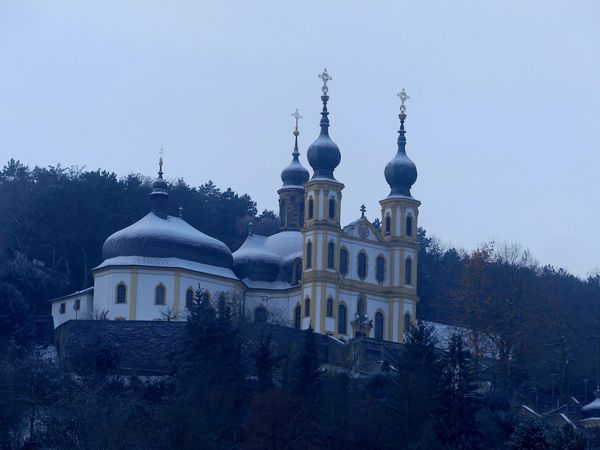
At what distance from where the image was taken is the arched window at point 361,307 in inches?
3688

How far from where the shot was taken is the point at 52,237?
9556 cm

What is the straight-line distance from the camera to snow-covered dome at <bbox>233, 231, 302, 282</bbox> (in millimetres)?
96500

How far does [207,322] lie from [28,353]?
932cm

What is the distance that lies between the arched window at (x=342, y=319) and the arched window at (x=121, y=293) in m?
10.4

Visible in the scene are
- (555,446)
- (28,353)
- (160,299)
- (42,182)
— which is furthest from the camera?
(42,182)

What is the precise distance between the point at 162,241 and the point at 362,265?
10161 mm

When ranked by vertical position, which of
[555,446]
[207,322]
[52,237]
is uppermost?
[52,237]

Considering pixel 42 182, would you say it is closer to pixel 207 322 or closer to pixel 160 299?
pixel 160 299

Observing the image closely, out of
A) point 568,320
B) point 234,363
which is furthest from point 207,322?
point 568,320

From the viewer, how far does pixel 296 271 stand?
317 feet

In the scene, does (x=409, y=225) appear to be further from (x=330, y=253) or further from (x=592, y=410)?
(x=592, y=410)

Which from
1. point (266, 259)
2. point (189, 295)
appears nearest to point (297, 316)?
point (266, 259)

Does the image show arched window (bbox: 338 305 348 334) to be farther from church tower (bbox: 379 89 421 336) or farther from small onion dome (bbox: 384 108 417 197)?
small onion dome (bbox: 384 108 417 197)

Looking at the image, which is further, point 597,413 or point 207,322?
point 597,413
